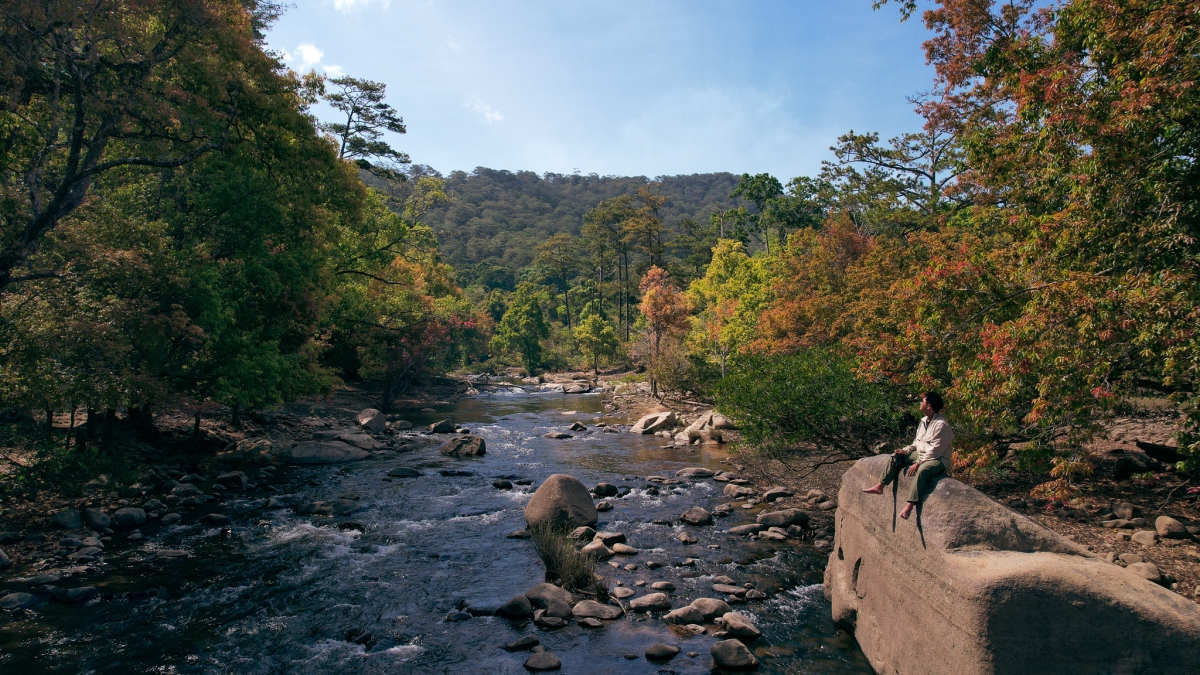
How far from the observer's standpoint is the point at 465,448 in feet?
78.2

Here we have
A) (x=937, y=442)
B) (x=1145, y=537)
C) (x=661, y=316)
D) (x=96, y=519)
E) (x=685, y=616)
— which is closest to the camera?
(x=937, y=442)

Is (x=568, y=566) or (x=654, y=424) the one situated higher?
(x=654, y=424)

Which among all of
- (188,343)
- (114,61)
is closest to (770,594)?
(188,343)

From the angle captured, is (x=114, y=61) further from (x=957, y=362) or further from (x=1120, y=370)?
(x=1120, y=370)

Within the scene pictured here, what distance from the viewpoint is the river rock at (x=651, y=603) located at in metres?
10.0

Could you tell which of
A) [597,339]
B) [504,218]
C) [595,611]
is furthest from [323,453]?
[504,218]

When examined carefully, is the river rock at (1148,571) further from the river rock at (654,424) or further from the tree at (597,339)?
the tree at (597,339)

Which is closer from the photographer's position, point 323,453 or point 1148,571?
point 1148,571

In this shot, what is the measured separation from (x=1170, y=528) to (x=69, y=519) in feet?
72.0

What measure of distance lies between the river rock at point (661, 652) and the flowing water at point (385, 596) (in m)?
0.10

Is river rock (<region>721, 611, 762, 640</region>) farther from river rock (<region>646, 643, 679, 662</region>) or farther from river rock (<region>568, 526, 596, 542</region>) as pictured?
river rock (<region>568, 526, 596, 542</region>)

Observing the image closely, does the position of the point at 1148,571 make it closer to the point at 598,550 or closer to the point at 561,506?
the point at 598,550

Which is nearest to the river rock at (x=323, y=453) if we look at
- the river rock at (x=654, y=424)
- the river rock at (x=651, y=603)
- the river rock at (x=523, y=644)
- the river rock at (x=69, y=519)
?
the river rock at (x=69, y=519)

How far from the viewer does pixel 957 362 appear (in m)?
12.1
